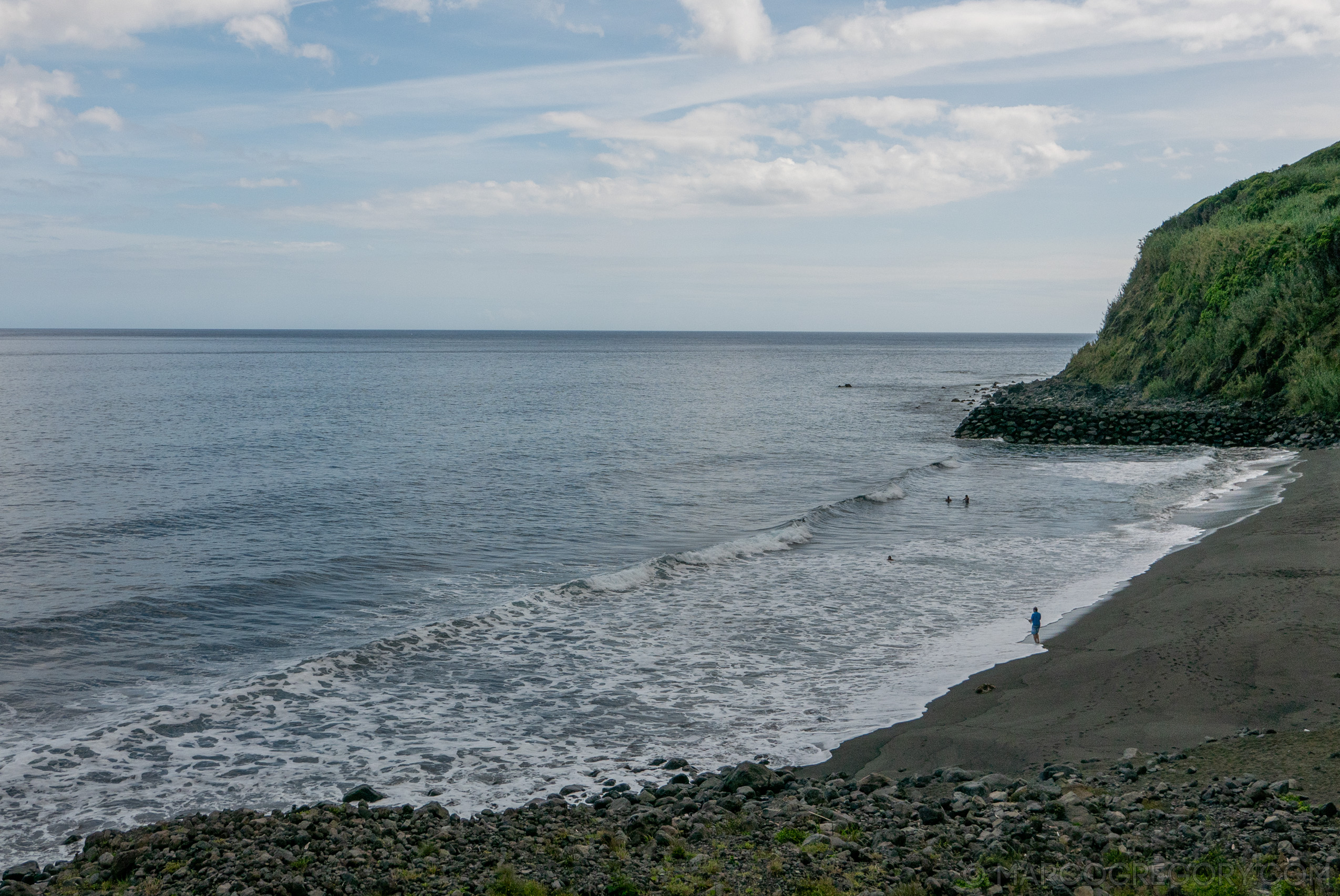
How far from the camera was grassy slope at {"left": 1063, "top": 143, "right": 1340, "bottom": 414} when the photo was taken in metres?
43.5

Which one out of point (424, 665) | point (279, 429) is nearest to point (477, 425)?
point (279, 429)

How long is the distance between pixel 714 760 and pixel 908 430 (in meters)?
47.7

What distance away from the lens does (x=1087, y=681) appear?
14.3 metres

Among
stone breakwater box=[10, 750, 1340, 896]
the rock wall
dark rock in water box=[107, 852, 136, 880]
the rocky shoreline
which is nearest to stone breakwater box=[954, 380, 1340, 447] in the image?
the rock wall

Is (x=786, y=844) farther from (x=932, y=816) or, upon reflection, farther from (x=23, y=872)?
(x=23, y=872)

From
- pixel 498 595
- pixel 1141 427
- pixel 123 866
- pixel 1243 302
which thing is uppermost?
pixel 1243 302

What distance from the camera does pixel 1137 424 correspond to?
46469mm

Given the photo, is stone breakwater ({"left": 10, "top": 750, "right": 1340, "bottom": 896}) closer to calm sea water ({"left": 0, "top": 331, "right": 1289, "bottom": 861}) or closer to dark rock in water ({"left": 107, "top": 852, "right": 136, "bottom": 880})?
dark rock in water ({"left": 107, "top": 852, "right": 136, "bottom": 880})

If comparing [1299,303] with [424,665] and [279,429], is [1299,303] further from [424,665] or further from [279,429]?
[279,429]

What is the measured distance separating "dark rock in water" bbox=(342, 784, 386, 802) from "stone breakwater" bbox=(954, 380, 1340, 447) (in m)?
40.2

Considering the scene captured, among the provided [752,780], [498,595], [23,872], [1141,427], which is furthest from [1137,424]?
[23,872]

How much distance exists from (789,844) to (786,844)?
0.03 metres

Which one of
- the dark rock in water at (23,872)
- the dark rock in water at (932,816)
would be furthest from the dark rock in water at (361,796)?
the dark rock in water at (932,816)

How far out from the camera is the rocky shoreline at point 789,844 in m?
7.66
